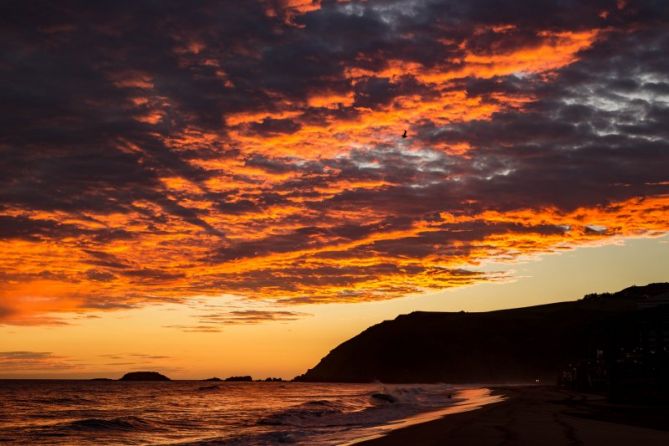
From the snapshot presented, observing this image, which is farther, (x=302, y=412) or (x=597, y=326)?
(x=302, y=412)

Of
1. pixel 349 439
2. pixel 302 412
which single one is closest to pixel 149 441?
pixel 349 439

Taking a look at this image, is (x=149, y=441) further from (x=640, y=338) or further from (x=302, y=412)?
(x=640, y=338)

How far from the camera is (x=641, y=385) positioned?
141 feet

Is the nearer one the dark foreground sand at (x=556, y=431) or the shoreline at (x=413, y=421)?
the dark foreground sand at (x=556, y=431)

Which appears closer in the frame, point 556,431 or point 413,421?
point 556,431

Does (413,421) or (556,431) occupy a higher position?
(556,431)

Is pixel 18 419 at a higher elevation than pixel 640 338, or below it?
below

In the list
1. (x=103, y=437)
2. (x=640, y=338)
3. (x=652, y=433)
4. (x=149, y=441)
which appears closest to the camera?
(x=652, y=433)

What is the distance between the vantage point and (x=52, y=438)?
40.8 meters

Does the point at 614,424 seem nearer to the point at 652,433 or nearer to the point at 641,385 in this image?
the point at 652,433

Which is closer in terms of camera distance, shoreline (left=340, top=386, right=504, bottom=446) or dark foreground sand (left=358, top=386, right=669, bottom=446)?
dark foreground sand (left=358, top=386, right=669, bottom=446)

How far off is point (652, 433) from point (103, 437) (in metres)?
31.5

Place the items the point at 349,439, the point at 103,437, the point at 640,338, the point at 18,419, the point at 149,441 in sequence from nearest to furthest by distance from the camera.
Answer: the point at 349,439 → the point at 149,441 → the point at 103,437 → the point at 640,338 → the point at 18,419

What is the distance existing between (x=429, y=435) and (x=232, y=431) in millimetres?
18750
